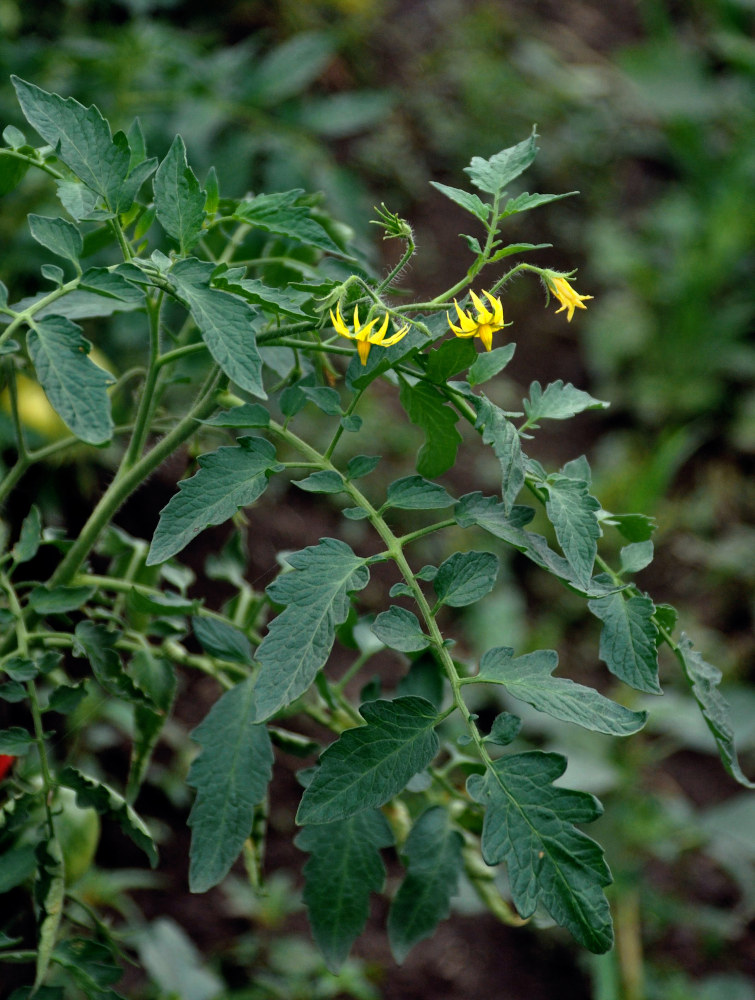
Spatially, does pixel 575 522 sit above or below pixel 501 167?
below

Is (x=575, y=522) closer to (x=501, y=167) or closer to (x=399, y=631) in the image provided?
(x=399, y=631)

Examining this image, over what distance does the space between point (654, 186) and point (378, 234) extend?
167 cm

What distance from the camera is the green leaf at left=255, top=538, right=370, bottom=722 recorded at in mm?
543

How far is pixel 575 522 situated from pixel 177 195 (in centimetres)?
32

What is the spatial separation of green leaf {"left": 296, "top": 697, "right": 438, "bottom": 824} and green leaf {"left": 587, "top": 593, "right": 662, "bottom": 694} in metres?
0.11

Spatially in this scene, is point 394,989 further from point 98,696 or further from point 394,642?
point 394,642

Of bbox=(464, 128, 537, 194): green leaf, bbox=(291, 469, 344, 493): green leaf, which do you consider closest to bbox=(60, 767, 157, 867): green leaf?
bbox=(291, 469, 344, 493): green leaf

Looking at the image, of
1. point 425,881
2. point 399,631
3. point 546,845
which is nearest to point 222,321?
point 399,631

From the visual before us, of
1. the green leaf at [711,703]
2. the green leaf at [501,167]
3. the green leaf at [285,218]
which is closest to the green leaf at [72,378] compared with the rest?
the green leaf at [285,218]

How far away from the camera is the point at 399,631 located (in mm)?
597


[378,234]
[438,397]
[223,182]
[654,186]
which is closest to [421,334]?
[438,397]

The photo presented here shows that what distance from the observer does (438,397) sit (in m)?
0.63

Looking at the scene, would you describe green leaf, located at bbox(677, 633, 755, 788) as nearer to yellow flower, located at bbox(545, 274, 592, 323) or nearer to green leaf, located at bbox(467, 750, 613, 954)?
green leaf, located at bbox(467, 750, 613, 954)

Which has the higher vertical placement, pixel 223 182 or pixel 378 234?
pixel 223 182
